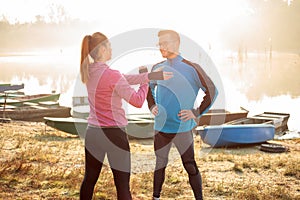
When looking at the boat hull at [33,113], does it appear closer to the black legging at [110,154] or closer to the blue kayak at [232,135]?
the blue kayak at [232,135]

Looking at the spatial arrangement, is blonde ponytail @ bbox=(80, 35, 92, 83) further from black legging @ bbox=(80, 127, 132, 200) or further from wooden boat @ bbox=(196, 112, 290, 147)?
wooden boat @ bbox=(196, 112, 290, 147)

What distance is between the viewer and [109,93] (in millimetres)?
3740

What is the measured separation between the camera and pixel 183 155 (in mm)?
4438

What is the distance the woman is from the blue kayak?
10152 millimetres

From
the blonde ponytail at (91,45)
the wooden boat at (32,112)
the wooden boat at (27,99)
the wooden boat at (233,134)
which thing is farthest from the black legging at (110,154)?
the wooden boat at (27,99)

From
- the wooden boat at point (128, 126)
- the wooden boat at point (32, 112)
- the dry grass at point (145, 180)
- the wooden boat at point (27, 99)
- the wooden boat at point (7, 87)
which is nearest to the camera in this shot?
the dry grass at point (145, 180)

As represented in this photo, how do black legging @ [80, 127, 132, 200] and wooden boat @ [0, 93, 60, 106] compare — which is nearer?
black legging @ [80, 127, 132, 200]

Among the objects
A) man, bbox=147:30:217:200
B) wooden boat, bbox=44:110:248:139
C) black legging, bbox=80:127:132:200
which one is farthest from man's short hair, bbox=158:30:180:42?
wooden boat, bbox=44:110:248:139

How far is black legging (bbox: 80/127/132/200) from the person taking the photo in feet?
12.2

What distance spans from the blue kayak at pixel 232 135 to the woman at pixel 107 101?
33.3 ft

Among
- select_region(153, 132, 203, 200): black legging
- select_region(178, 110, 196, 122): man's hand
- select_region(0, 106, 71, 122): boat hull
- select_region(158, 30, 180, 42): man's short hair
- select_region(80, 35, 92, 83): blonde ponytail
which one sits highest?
select_region(158, 30, 180, 42): man's short hair

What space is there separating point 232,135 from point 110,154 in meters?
11.0

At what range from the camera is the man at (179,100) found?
4.36m

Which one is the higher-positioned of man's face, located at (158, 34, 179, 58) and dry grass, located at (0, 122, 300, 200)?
man's face, located at (158, 34, 179, 58)
